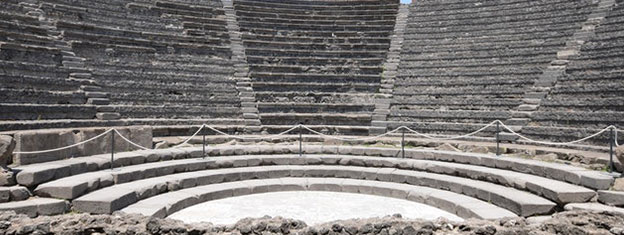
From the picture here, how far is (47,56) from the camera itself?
39.4 feet

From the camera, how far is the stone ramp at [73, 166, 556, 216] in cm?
631

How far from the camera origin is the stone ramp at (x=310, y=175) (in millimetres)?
6312

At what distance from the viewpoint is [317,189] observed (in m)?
8.91

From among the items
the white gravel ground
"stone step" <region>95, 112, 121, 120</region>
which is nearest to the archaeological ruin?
"stone step" <region>95, 112, 121, 120</region>

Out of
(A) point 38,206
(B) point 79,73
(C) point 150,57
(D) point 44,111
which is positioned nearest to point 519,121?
(A) point 38,206

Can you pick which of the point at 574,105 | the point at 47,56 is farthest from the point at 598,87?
the point at 47,56

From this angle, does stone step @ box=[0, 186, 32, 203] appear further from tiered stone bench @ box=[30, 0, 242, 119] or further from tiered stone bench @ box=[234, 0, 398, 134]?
tiered stone bench @ box=[234, 0, 398, 134]

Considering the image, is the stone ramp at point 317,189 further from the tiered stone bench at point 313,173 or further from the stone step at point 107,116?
the stone step at point 107,116

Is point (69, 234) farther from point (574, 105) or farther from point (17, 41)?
point (574, 105)

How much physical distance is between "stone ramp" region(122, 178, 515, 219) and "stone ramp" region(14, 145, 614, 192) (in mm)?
1429

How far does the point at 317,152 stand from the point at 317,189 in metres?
2.01

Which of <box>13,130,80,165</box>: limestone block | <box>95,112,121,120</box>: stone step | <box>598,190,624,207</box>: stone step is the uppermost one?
<box>95,112,121,120</box>: stone step

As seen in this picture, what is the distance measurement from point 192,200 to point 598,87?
32.7ft

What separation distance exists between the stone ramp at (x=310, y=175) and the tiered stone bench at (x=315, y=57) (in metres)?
3.81
